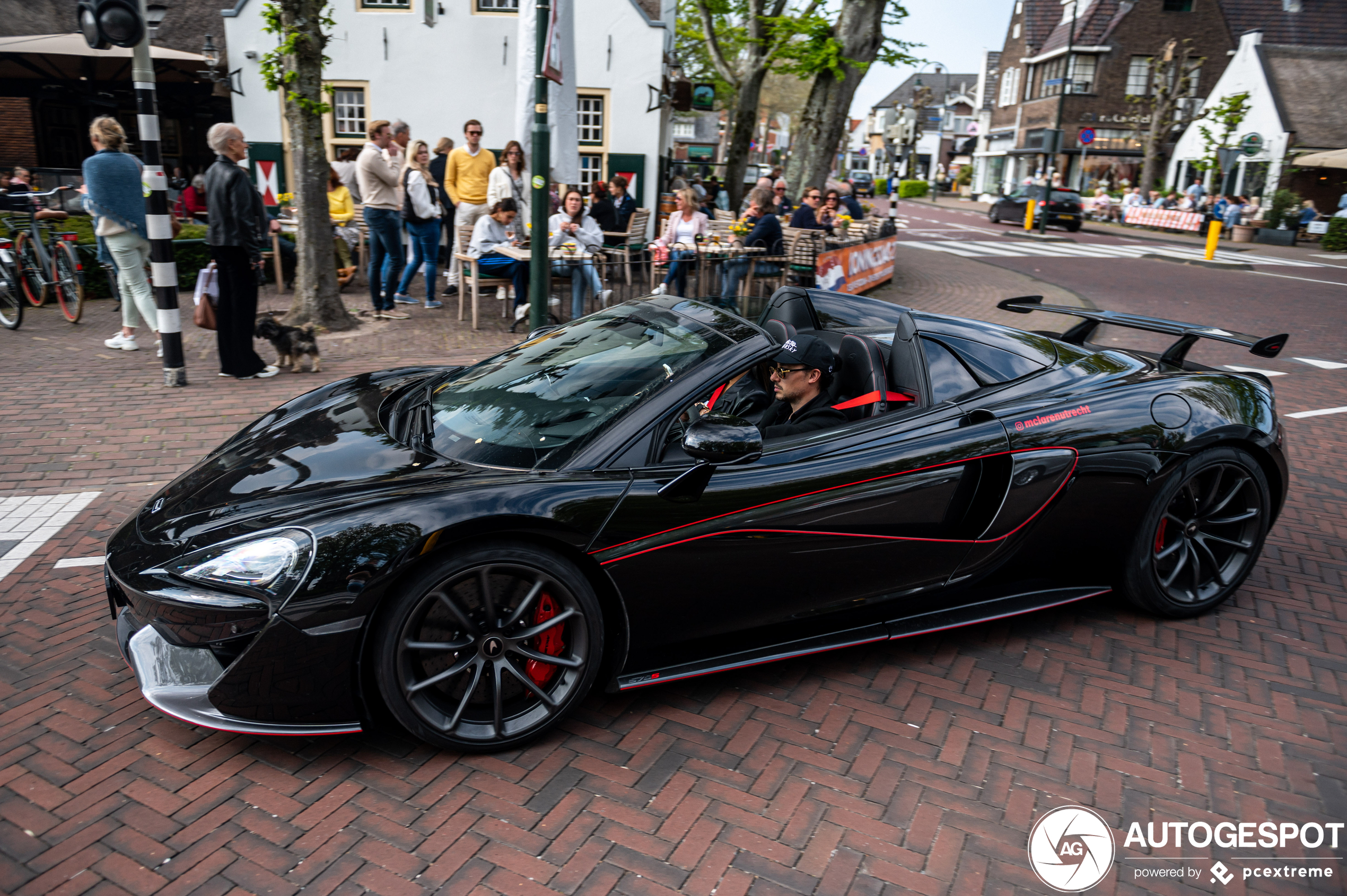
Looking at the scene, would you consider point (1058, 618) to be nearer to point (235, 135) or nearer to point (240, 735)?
point (240, 735)

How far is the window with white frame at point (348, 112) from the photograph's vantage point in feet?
50.6

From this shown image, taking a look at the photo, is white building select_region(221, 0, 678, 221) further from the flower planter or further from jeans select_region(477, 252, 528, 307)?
the flower planter

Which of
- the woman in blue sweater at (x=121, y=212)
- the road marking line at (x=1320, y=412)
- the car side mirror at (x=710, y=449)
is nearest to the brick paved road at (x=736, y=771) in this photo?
the car side mirror at (x=710, y=449)

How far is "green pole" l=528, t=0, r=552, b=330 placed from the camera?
263 inches

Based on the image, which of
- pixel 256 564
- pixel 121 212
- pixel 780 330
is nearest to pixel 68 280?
pixel 121 212

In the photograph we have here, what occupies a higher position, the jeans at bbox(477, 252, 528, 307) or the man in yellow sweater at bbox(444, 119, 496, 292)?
the man in yellow sweater at bbox(444, 119, 496, 292)

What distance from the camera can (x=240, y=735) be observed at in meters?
2.92

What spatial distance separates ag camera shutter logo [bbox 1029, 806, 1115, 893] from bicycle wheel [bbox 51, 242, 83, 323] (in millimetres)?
10127

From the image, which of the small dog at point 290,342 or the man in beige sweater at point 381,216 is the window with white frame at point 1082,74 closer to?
the man in beige sweater at point 381,216

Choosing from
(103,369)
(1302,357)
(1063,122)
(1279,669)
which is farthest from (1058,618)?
(1063,122)

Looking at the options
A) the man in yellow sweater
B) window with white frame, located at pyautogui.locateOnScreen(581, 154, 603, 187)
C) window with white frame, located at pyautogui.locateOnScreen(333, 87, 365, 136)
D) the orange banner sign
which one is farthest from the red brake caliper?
window with white frame, located at pyautogui.locateOnScreen(333, 87, 365, 136)

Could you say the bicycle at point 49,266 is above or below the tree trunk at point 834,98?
below

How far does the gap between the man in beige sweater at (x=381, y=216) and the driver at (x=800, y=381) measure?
271 inches

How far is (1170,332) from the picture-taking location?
13.9 feet
